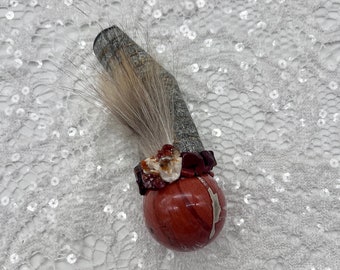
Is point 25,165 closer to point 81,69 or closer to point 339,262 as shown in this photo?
A: point 81,69

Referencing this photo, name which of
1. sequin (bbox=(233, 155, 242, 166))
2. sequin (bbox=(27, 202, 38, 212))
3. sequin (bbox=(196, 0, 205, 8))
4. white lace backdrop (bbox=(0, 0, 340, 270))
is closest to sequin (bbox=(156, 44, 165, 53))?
white lace backdrop (bbox=(0, 0, 340, 270))

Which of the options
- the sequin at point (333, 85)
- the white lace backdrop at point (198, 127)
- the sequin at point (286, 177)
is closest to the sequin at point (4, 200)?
the white lace backdrop at point (198, 127)

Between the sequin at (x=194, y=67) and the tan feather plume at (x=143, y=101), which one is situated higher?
the tan feather plume at (x=143, y=101)

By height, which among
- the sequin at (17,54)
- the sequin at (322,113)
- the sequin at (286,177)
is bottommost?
the sequin at (286,177)

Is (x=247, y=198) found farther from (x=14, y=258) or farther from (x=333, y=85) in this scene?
(x=14, y=258)

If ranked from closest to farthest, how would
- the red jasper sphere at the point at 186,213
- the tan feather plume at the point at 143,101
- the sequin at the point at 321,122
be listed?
1. the red jasper sphere at the point at 186,213
2. the tan feather plume at the point at 143,101
3. the sequin at the point at 321,122

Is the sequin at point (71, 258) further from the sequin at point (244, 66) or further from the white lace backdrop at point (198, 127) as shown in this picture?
the sequin at point (244, 66)

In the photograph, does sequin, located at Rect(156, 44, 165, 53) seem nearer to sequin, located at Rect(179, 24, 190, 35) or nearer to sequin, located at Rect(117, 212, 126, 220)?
sequin, located at Rect(179, 24, 190, 35)

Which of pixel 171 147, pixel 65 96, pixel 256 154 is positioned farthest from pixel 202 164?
pixel 65 96
